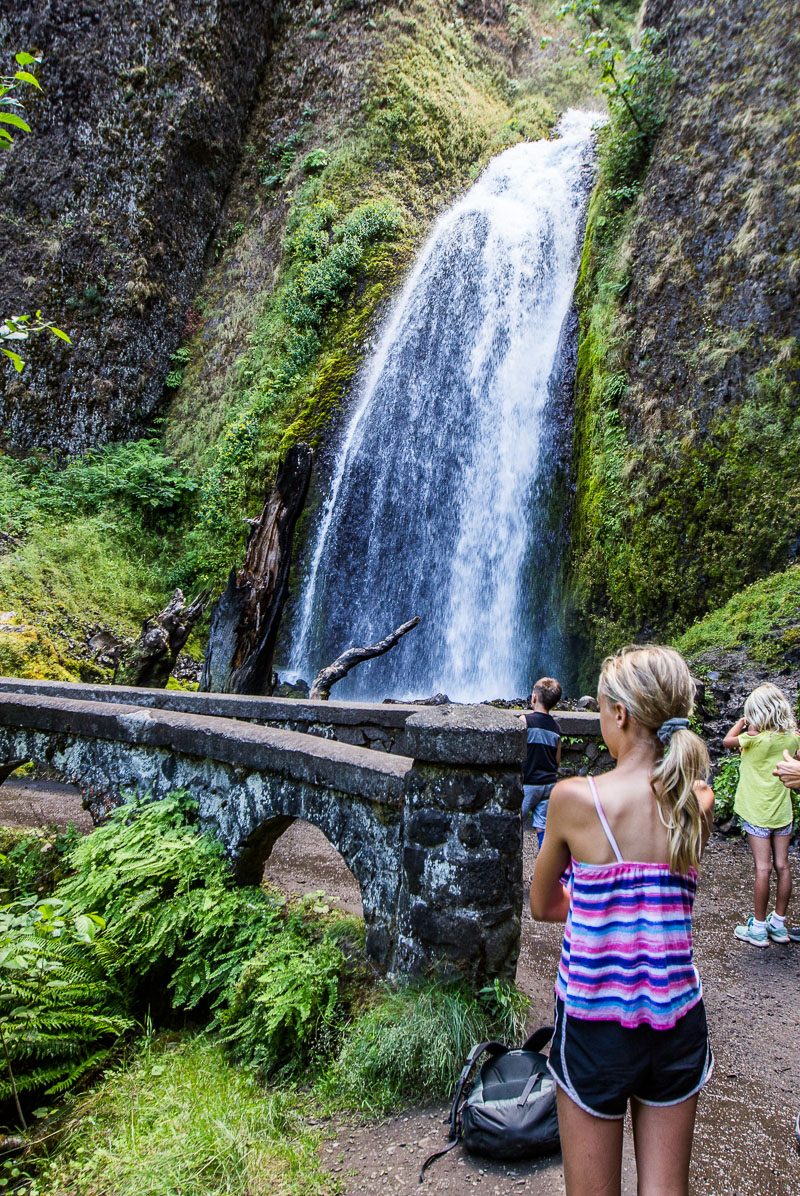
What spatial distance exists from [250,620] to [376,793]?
563 cm

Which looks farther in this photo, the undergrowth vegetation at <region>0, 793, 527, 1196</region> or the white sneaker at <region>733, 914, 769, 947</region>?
the white sneaker at <region>733, 914, 769, 947</region>

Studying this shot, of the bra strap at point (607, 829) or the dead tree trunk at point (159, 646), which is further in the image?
the dead tree trunk at point (159, 646)

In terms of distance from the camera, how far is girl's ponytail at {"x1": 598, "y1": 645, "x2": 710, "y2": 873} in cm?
171

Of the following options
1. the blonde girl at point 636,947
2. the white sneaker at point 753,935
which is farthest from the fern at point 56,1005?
the white sneaker at point 753,935

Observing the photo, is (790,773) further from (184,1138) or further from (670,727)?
(184,1138)

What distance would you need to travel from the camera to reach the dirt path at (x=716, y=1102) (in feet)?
7.81

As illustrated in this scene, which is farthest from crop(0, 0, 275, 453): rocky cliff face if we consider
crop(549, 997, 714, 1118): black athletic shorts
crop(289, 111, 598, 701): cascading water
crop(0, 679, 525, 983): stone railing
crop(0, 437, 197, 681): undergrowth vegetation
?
crop(549, 997, 714, 1118): black athletic shorts

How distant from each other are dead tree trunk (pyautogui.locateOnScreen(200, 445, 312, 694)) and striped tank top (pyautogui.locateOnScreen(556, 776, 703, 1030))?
24.0 feet

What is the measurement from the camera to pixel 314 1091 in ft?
10.00

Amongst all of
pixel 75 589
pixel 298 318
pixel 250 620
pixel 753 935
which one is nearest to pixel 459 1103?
pixel 753 935

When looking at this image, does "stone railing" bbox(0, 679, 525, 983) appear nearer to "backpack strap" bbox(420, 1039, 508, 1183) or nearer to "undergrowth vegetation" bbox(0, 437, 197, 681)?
"backpack strap" bbox(420, 1039, 508, 1183)

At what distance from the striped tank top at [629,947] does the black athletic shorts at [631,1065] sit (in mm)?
33

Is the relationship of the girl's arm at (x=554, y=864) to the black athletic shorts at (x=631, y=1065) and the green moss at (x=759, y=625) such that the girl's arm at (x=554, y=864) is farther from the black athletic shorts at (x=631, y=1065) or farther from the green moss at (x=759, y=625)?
the green moss at (x=759, y=625)

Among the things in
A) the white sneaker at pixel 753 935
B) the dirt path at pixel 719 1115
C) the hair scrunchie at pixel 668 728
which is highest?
the hair scrunchie at pixel 668 728
